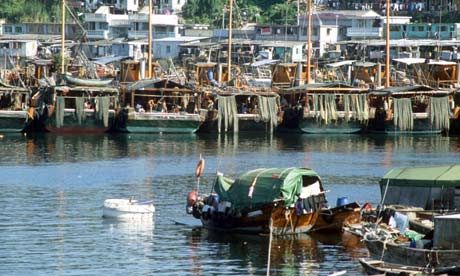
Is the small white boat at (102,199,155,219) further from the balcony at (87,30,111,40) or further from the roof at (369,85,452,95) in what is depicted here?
the balcony at (87,30,111,40)

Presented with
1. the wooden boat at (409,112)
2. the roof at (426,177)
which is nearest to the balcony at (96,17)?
the wooden boat at (409,112)

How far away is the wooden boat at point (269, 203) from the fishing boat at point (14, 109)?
46440 mm

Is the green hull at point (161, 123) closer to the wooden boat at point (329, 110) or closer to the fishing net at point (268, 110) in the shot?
the fishing net at point (268, 110)

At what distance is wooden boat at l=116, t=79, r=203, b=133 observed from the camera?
3915 inches

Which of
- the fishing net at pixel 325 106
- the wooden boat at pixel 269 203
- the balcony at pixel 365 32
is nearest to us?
the wooden boat at pixel 269 203

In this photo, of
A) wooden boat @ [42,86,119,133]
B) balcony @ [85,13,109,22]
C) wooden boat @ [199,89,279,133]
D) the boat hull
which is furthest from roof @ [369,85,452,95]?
balcony @ [85,13,109,22]

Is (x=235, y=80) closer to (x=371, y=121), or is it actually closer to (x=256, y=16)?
(x=371, y=121)

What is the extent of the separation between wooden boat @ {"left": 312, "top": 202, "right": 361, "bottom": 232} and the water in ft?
1.96

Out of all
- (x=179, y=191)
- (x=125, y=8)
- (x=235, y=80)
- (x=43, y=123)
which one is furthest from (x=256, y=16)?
(x=179, y=191)

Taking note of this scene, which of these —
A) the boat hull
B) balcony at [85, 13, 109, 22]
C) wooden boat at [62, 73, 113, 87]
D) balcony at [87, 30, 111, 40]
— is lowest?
the boat hull

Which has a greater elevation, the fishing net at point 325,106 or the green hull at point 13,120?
the fishing net at point 325,106

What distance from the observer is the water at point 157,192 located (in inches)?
1908

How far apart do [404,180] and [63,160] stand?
34.0 metres

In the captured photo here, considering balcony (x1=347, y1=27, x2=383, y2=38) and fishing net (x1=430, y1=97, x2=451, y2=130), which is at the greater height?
balcony (x1=347, y1=27, x2=383, y2=38)
